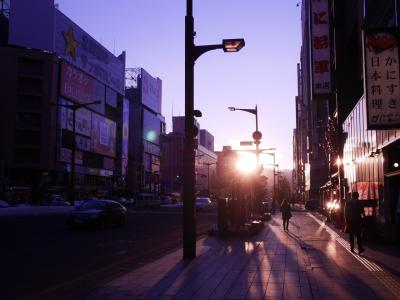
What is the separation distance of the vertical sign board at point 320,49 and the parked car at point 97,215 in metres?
15.3

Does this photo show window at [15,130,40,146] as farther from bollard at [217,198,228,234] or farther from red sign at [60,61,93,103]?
bollard at [217,198,228,234]

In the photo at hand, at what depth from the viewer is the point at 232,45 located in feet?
42.4

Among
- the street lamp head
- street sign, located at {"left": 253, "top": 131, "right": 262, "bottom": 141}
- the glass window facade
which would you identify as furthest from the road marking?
street sign, located at {"left": 253, "top": 131, "right": 262, "bottom": 141}

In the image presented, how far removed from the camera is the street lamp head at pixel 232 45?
42.2ft

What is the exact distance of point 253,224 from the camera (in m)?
22.9

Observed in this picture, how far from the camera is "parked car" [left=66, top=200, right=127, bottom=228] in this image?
24609mm

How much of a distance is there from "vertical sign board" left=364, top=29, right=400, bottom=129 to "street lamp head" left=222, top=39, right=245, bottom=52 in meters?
3.53

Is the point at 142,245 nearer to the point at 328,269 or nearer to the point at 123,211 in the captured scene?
the point at 328,269

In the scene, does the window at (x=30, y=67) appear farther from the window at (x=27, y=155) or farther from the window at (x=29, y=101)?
the window at (x=27, y=155)

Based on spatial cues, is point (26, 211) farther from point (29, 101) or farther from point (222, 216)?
point (29, 101)

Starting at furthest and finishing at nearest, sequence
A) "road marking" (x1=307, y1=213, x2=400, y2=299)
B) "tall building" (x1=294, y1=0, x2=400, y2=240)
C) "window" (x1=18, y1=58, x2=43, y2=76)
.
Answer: "window" (x1=18, y1=58, x2=43, y2=76)
"tall building" (x1=294, y1=0, x2=400, y2=240)
"road marking" (x1=307, y1=213, x2=400, y2=299)

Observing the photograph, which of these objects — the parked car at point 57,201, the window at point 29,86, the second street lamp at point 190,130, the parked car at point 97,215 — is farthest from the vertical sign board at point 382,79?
the window at point 29,86

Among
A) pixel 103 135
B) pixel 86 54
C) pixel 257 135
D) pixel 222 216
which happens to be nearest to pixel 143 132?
pixel 103 135

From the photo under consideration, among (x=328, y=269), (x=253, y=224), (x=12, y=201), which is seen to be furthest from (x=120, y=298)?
(x=12, y=201)
